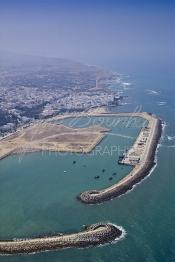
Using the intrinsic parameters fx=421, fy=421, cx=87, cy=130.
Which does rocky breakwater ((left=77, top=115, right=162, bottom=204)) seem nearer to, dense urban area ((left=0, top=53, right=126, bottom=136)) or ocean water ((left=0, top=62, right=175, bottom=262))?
ocean water ((left=0, top=62, right=175, bottom=262))

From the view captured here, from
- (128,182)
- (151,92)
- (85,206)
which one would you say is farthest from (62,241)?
(151,92)

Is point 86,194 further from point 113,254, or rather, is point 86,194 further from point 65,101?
point 65,101

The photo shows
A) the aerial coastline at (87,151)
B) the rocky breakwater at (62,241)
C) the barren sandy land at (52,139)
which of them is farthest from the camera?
the barren sandy land at (52,139)

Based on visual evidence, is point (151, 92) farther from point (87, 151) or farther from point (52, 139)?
point (87, 151)

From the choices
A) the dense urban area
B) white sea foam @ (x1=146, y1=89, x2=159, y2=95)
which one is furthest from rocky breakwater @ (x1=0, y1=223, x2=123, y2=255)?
white sea foam @ (x1=146, y1=89, x2=159, y2=95)

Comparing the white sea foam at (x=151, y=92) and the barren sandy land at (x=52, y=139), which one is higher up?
the white sea foam at (x=151, y=92)

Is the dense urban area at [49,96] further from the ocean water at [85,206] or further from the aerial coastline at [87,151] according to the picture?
the ocean water at [85,206]

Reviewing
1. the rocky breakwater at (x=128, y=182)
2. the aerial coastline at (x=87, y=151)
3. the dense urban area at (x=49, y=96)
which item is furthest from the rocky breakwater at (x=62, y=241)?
the dense urban area at (x=49, y=96)
